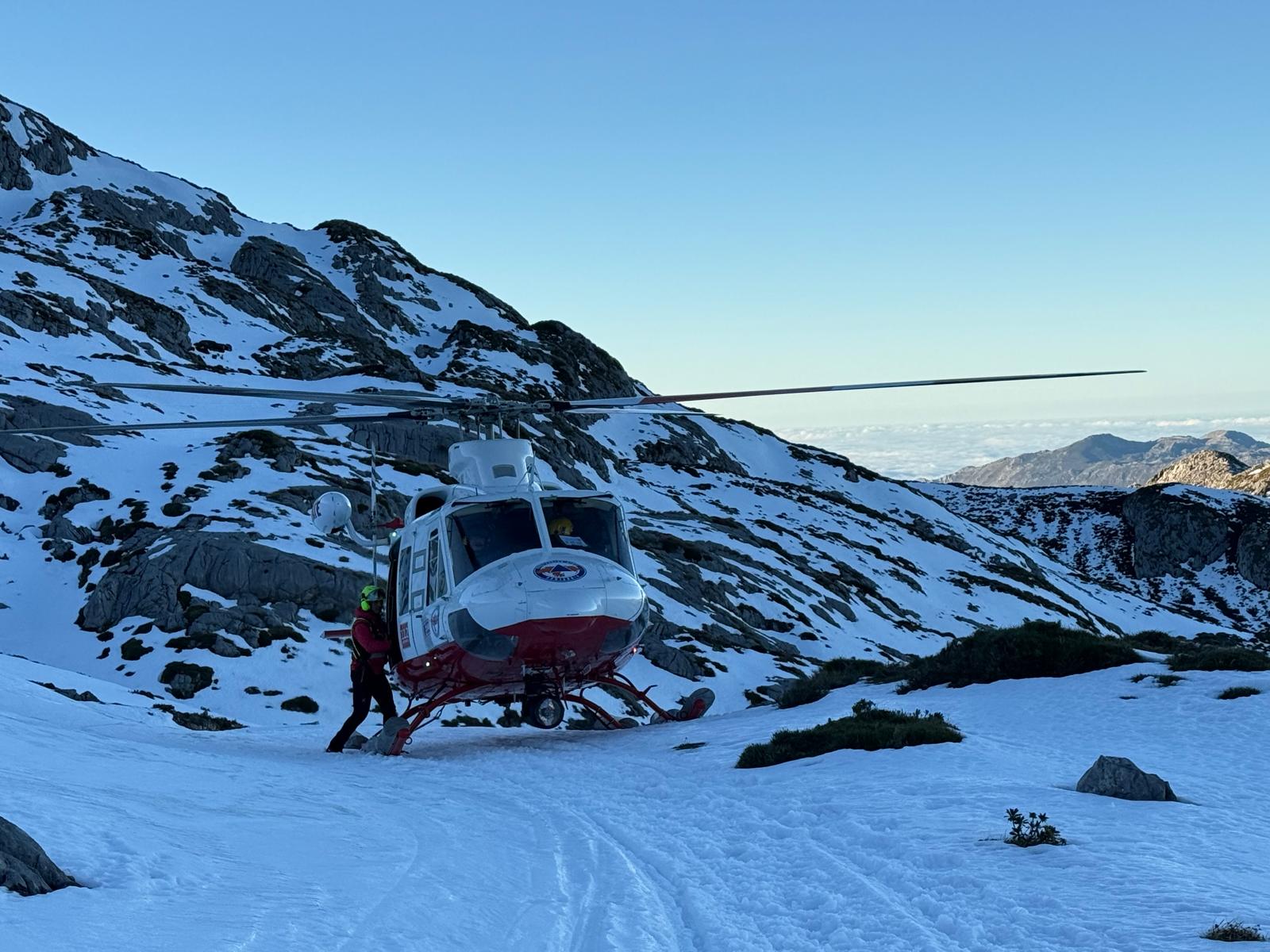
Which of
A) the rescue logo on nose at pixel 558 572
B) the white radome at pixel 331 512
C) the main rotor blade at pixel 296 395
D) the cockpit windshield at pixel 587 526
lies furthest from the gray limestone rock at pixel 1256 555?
the main rotor blade at pixel 296 395

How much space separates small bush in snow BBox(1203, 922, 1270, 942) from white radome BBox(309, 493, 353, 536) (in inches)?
613

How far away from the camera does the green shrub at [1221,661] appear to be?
17.5 meters

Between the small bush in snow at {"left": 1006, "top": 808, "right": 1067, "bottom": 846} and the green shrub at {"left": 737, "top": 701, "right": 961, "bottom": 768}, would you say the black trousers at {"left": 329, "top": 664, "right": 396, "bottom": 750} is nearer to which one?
the green shrub at {"left": 737, "top": 701, "right": 961, "bottom": 768}

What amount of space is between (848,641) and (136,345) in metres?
60.2

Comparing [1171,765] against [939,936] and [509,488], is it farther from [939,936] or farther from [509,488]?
[509,488]

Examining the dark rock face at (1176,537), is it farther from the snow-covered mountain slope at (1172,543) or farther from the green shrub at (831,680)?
the green shrub at (831,680)

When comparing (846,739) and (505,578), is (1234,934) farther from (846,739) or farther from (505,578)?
(505,578)

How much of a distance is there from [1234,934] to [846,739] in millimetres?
7932

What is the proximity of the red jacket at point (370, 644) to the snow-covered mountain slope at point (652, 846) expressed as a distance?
136 inches

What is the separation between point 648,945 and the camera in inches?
241

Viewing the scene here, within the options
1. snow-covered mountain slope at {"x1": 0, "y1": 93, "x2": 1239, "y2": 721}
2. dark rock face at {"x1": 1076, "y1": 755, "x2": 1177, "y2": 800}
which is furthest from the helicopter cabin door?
dark rock face at {"x1": 1076, "y1": 755, "x2": 1177, "y2": 800}

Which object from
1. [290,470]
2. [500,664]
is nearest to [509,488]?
[500,664]

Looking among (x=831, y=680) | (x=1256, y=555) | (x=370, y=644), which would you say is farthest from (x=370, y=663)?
(x=1256, y=555)

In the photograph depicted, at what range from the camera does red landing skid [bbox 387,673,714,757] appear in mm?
17092
